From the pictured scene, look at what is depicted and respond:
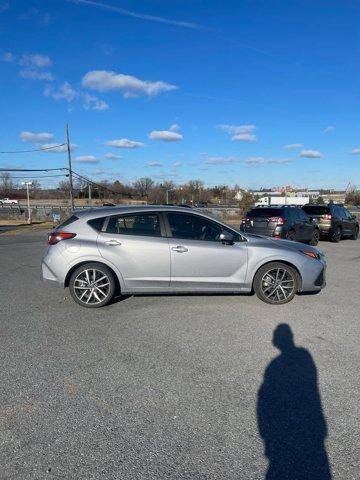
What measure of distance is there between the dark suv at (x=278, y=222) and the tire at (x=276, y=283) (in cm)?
701

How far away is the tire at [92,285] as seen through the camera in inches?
242

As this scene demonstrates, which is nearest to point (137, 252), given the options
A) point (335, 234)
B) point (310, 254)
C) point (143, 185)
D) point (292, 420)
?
point (310, 254)

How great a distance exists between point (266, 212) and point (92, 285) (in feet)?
29.7

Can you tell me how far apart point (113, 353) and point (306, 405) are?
6.88 ft

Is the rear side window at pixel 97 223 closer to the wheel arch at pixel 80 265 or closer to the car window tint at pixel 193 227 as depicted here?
the wheel arch at pixel 80 265

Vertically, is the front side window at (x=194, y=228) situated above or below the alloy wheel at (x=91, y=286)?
above

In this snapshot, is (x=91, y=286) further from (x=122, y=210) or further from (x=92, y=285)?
(x=122, y=210)

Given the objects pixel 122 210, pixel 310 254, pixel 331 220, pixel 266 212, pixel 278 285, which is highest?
pixel 122 210

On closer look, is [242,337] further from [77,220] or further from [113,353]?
[77,220]

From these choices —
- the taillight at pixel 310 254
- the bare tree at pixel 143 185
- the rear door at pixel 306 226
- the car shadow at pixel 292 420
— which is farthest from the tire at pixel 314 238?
the bare tree at pixel 143 185

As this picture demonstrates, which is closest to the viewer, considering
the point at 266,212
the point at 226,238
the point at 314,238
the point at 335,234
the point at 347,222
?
the point at 226,238

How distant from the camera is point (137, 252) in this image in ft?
20.1

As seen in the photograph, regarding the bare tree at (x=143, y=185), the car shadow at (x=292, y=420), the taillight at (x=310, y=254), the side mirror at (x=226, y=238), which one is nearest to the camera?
the car shadow at (x=292, y=420)

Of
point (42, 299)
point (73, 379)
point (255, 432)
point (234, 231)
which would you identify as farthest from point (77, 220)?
point (255, 432)
